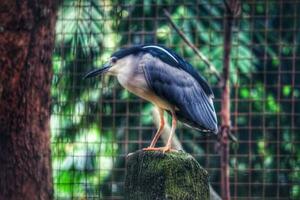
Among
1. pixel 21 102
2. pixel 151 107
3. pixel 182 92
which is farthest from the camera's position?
pixel 151 107

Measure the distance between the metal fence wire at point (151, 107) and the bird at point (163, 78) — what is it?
88.5 inches

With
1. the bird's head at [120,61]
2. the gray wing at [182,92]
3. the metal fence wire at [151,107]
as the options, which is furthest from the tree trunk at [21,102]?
the metal fence wire at [151,107]

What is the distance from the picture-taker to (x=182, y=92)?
16.7ft

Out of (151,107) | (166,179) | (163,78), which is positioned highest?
(163,78)

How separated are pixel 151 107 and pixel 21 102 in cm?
266

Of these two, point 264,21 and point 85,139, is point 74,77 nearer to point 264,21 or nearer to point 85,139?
point 85,139

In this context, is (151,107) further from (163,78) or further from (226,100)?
(163,78)

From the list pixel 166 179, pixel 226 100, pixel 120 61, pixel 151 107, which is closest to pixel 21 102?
pixel 120 61

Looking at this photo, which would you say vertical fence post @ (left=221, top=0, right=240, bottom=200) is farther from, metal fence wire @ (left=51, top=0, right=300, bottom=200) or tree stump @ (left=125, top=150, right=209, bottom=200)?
tree stump @ (left=125, top=150, right=209, bottom=200)

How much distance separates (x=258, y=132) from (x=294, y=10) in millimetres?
1009

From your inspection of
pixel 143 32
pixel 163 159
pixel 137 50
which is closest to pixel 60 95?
pixel 143 32

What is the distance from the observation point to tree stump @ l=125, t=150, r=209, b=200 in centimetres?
372

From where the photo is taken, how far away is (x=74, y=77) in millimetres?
7633

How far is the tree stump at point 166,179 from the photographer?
12.2ft
